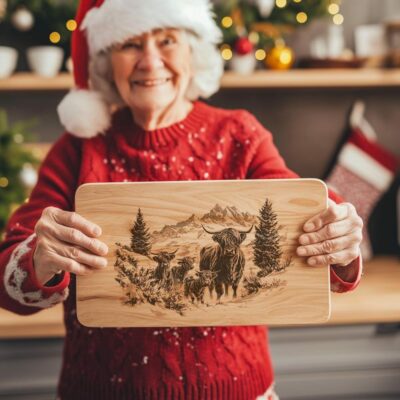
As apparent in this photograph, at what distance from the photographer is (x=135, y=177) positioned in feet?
3.49

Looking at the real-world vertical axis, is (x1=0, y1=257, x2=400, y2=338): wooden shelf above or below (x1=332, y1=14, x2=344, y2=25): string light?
→ below

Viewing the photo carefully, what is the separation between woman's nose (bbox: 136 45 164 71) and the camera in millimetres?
1021

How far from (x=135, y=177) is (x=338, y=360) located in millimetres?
1102

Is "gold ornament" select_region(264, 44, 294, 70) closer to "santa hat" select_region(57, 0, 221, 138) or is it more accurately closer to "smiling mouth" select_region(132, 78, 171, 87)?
"santa hat" select_region(57, 0, 221, 138)

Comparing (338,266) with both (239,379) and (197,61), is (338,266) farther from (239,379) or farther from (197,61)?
(197,61)

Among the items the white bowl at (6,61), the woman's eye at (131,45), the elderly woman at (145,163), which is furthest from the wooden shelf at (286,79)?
the woman's eye at (131,45)

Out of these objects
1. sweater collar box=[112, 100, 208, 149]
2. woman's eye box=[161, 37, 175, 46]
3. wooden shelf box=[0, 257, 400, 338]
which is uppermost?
woman's eye box=[161, 37, 175, 46]

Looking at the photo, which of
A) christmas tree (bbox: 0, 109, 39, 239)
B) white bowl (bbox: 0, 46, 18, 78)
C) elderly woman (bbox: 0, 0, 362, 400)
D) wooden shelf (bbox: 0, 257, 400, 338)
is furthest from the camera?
white bowl (bbox: 0, 46, 18, 78)

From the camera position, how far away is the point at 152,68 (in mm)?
1022

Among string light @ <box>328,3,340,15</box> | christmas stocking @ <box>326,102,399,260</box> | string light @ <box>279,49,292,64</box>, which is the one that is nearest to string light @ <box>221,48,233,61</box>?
string light @ <box>279,49,292,64</box>

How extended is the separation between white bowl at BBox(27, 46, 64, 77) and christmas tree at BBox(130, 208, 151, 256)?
128cm

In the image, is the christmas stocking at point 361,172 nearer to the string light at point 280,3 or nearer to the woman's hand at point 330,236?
the string light at point 280,3

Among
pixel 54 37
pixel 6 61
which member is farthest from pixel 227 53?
pixel 6 61

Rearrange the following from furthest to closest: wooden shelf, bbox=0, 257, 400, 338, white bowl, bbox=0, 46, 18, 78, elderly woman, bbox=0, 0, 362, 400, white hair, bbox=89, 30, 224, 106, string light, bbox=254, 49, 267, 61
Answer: string light, bbox=254, 49, 267, 61 < white bowl, bbox=0, 46, 18, 78 < wooden shelf, bbox=0, 257, 400, 338 < white hair, bbox=89, 30, 224, 106 < elderly woman, bbox=0, 0, 362, 400
